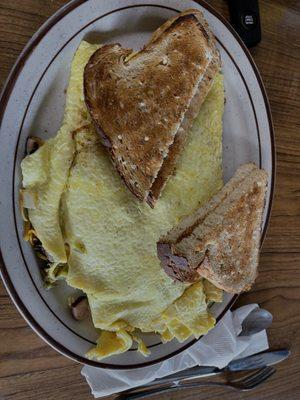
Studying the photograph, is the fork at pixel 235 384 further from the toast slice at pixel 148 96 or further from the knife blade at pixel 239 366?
the toast slice at pixel 148 96

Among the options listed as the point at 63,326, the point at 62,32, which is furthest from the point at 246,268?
the point at 62,32

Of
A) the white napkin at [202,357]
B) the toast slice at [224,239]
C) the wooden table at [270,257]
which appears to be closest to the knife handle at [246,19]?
the wooden table at [270,257]

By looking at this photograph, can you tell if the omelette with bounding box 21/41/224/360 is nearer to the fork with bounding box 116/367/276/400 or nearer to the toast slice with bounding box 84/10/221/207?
the toast slice with bounding box 84/10/221/207

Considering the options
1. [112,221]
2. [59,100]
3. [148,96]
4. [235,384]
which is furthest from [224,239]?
[235,384]

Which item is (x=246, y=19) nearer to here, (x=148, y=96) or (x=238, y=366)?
(x=148, y=96)

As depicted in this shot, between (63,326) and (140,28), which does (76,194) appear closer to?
(63,326)
